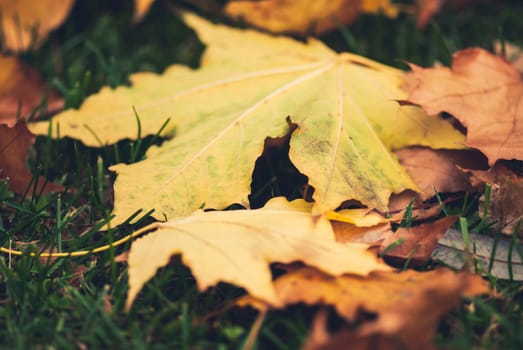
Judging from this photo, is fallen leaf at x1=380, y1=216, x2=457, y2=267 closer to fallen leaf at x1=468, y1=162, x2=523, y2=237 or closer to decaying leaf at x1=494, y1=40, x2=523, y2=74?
fallen leaf at x1=468, y1=162, x2=523, y2=237

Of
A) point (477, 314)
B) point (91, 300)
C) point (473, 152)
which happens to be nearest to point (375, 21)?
point (473, 152)

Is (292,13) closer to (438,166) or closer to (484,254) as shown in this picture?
(438,166)

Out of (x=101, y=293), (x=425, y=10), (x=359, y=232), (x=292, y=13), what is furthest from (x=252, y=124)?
(x=425, y=10)

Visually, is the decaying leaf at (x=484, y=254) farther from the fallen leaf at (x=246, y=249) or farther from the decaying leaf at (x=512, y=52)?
the decaying leaf at (x=512, y=52)

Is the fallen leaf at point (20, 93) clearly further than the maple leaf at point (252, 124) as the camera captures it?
Yes

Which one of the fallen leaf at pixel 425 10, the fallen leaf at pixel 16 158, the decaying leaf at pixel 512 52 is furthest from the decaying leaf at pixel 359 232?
the fallen leaf at pixel 425 10

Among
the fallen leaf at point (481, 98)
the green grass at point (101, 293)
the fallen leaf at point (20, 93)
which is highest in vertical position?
the fallen leaf at point (481, 98)

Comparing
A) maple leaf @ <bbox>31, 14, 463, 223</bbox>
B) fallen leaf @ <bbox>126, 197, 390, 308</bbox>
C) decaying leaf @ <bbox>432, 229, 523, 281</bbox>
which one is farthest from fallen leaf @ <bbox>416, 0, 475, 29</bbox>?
fallen leaf @ <bbox>126, 197, 390, 308</bbox>
